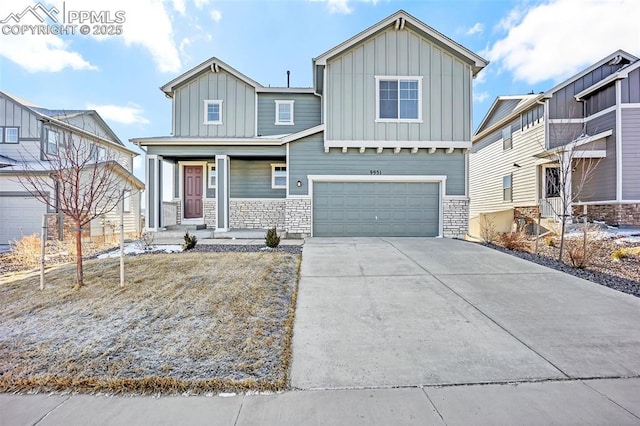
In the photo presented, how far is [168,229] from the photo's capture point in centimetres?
1199

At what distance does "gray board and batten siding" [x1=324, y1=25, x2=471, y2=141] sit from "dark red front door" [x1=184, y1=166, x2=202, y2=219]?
6.72 metres

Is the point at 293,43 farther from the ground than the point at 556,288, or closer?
farther from the ground

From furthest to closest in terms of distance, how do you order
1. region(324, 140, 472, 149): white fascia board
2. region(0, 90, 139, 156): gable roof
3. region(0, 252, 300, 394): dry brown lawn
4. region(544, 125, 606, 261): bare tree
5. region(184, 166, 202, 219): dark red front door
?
region(0, 90, 139, 156): gable roof, region(184, 166, 202, 219): dark red front door, region(544, 125, 606, 261): bare tree, region(324, 140, 472, 149): white fascia board, region(0, 252, 300, 394): dry brown lawn

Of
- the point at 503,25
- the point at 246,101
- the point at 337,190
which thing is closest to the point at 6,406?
the point at 337,190

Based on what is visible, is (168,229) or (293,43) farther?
(293,43)

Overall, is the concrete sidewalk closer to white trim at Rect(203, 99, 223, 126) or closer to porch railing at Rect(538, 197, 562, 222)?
white trim at Rect(203, 99, 223, 126)

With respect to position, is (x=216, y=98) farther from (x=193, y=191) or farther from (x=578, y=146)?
(x=578, y=146)

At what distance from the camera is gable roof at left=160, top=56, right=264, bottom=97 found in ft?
44.4

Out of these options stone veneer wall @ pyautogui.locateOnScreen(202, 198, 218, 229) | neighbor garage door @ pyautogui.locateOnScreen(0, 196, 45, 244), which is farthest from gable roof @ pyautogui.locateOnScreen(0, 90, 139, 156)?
stone veneer wall @ pyautogui.locateOnScreen(202, 198, 218, 229)

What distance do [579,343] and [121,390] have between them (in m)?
4.80

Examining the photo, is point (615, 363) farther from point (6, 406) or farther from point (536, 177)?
point (536, 177)

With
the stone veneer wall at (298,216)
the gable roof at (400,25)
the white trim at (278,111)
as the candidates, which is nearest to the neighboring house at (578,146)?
the gable roof at (400,25)

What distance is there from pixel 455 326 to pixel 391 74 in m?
9.89

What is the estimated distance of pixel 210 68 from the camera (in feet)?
45.0
